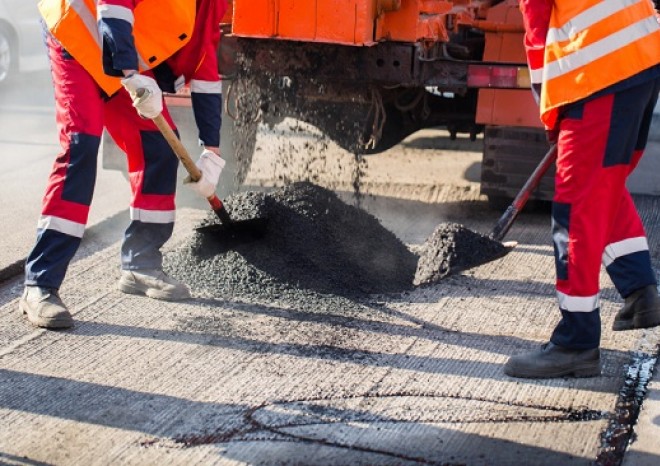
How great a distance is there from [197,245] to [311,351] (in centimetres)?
128

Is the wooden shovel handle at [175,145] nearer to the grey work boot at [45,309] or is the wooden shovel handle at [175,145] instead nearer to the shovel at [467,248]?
the grey work boot at [45,309]

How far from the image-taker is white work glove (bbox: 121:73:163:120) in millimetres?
4250

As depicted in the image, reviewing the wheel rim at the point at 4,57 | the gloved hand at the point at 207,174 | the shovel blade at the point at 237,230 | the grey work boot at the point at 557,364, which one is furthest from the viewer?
the wheel rim at the point at 4,57

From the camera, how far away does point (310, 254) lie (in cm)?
511

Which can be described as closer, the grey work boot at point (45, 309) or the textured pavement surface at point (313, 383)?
the textured pavement surface at point (313, 383)

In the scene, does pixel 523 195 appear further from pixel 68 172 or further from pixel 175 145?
pixel 68 172

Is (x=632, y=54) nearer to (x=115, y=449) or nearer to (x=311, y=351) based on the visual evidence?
(x=311, y=351)

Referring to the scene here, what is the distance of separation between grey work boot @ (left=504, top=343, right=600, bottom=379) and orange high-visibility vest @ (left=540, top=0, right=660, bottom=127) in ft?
3.05

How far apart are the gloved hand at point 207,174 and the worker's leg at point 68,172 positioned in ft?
1.49

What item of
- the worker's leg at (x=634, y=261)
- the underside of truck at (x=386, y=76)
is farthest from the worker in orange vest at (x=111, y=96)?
the worker's leg at (x=634, y=261)

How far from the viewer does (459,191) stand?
277 inches

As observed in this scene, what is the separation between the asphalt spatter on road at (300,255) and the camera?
4.91 metres

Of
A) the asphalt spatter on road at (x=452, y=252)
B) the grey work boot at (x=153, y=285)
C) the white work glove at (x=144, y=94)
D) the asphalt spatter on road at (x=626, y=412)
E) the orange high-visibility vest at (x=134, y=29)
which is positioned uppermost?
the orange high-visibility vest at (x=134, y=29)

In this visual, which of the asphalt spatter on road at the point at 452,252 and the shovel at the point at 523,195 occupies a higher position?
the shovel at the point at 523,195
